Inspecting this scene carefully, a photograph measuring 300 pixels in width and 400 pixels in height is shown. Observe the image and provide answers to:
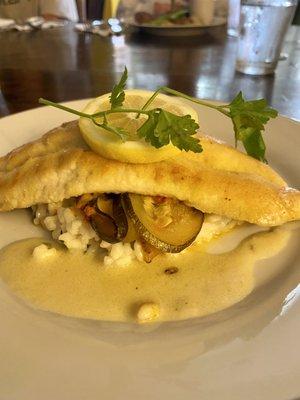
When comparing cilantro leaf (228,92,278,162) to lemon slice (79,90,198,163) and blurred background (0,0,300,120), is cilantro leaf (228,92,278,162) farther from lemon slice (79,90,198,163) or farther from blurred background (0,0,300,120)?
blurred background (0,0,300,120)

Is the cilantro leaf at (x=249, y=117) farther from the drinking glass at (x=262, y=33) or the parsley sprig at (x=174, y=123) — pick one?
the drinking glass at (x=262, y=33)

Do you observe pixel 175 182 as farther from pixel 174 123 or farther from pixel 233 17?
pixel 233 17

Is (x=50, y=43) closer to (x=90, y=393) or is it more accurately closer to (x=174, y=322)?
(x=174, y=322)

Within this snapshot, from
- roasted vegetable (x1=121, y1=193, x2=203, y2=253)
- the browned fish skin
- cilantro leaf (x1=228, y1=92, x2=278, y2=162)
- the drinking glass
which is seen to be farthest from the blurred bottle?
roasted vegetable (x1=121, y1=193, x2=203, y2=253)

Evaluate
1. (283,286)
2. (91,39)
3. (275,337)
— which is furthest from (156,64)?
(275,337)

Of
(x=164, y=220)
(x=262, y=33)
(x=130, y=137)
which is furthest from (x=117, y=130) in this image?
(x=262, y=33)

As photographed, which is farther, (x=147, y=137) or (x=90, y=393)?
(x=147, y=137)
